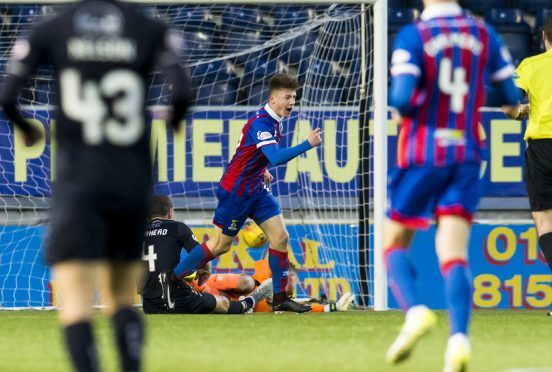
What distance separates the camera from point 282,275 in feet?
30.6

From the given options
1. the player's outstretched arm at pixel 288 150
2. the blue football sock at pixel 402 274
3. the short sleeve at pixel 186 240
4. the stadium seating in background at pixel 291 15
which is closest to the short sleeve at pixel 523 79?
the player's outstretched arm at pixel 288 150

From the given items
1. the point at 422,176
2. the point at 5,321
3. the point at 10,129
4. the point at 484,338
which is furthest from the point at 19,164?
the point at 422,176

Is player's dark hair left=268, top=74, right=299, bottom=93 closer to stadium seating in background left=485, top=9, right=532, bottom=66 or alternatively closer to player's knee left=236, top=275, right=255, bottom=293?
player's knee left=236, top=275, right=255, bottom=293

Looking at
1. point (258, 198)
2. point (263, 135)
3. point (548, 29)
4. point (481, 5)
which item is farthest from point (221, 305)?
point (481, 5)

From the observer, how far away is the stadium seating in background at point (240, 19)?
13297 mm

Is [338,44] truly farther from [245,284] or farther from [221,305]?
[221,305]

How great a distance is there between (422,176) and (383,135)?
435 centimetres

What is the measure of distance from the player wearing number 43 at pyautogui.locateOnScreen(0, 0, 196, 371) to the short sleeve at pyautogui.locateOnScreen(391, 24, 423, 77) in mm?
1332

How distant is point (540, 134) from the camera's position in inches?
333

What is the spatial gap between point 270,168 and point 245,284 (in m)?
1.73

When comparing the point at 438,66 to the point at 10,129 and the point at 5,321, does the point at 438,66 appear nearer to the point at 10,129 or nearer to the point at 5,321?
the point at 5,321

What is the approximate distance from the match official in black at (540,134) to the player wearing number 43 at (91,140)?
4.69m

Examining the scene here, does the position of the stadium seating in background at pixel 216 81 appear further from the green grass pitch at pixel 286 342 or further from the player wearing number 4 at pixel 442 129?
the player wearing number 4 at pixel 442 129

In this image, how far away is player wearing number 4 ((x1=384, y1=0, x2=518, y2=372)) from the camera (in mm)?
5172
